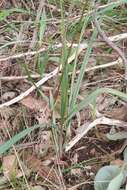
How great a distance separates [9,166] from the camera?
1414mm

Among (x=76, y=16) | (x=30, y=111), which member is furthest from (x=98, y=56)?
(x=30, y=111)

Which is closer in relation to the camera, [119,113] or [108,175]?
[108,175]

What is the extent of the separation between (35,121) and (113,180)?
13.8 inches

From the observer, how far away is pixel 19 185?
1.37 m

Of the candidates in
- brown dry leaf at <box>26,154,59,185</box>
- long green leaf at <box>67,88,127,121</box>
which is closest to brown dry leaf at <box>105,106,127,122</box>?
long green leaf at <box>67,88,127,121</box>

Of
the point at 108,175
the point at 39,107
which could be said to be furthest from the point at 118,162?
the point at 39,107

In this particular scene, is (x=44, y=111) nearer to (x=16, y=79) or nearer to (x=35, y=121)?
(x=35, y=121)

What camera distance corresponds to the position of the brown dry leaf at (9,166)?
4.58 ft

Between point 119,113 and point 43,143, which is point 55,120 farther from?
point 119,113

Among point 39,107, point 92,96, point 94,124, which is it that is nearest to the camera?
point 92,96

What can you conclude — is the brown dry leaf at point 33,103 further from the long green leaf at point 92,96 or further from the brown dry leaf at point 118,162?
the brown dry leaf at point 118,162

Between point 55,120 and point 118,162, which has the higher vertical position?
point 55,120

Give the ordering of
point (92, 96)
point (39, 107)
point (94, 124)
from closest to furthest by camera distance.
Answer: point (92, 96)
point (94, 124)
point (39, 107)

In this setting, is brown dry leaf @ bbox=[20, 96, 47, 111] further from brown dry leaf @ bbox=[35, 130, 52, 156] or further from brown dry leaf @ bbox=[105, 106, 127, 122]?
brown dry leaf @ bbox=[105, 106, 127, 122]
